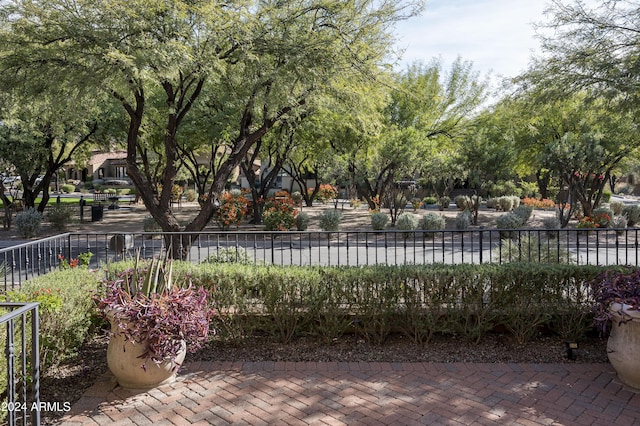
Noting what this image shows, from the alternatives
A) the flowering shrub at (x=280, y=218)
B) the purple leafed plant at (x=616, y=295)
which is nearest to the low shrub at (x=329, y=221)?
the flowering shrub at (x=280, y=218)

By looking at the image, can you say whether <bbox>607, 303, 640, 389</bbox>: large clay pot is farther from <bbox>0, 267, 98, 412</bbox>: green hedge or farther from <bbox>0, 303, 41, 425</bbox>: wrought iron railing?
<bbox>0, 267, 98, 412</bbox>: green hedge

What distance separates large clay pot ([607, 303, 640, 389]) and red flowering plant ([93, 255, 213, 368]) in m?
3.90

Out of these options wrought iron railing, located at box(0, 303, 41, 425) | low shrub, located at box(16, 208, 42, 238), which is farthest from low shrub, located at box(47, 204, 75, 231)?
wrought iron railing, located at box(0, 303, 41, 425)

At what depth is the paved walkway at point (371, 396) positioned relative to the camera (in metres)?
4.07

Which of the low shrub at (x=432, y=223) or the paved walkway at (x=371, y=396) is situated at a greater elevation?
the low shrub at (x=432, y=223)

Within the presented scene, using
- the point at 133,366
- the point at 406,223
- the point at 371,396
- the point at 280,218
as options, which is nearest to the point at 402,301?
the point at 371,396

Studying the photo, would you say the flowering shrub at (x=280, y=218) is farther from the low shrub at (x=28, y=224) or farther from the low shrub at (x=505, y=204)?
the low shrub at (x=505, y=204)

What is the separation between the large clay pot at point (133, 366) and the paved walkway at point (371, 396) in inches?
4.1

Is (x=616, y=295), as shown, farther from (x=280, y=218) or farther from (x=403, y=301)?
(x=280, y=218)

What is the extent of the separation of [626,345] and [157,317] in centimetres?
432

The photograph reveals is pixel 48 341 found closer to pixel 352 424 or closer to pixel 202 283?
pixel 202 283

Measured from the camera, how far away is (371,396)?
4492 mm

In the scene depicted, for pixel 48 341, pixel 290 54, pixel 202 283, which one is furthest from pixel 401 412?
pixel 290 54

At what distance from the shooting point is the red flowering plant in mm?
4395
